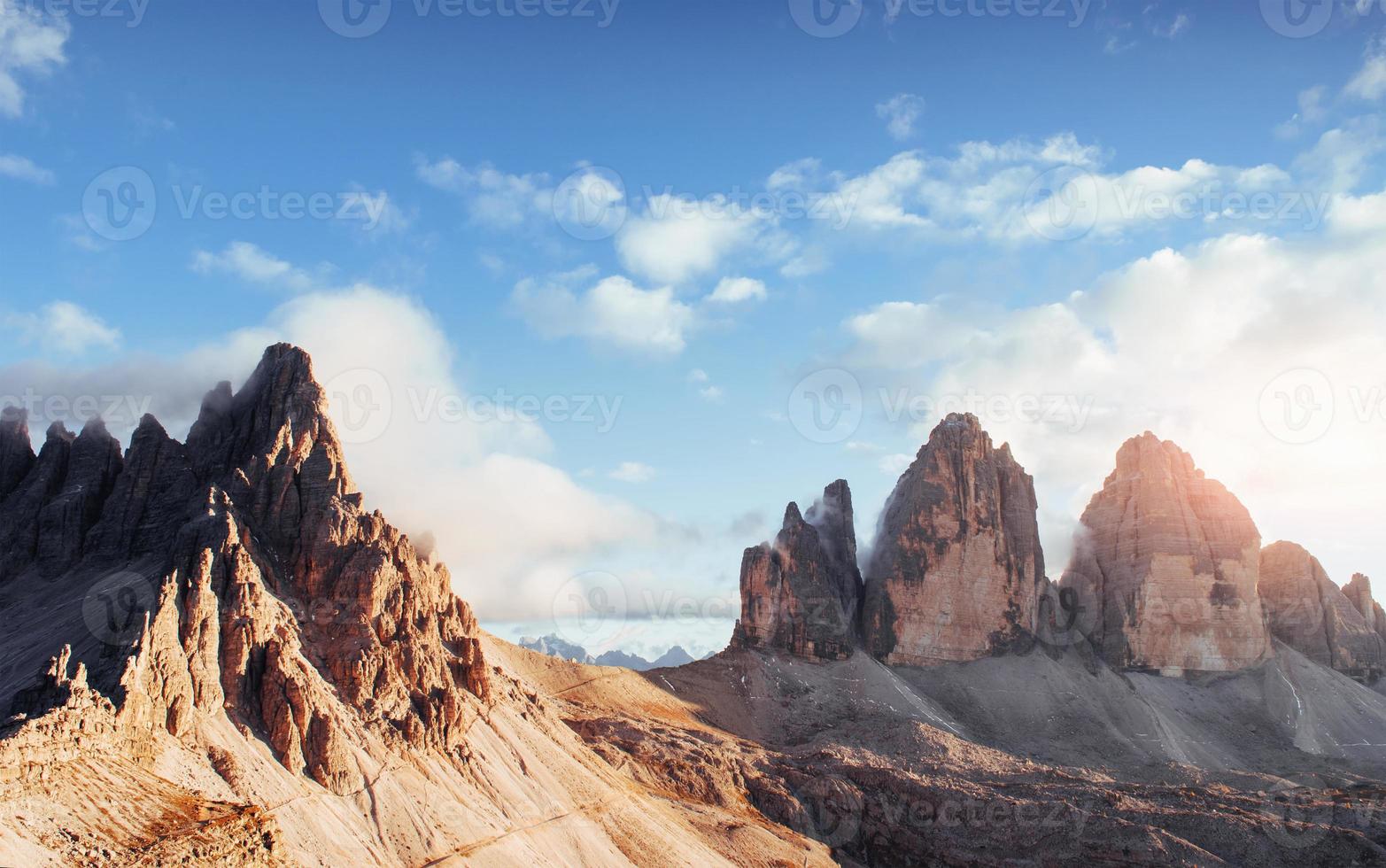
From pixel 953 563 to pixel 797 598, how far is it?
27983 mm

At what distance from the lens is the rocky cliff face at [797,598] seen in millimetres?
171750

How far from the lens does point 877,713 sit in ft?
511

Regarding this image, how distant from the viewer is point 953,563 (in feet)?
598

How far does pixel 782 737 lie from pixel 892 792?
27673 millimetres

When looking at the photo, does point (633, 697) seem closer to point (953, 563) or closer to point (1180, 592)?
point (953, 563)

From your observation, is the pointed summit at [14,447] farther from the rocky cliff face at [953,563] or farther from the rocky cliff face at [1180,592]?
the rocky cliff face at [1180,592]

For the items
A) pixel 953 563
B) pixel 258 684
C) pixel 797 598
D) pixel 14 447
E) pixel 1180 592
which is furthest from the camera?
pixel 1180 592

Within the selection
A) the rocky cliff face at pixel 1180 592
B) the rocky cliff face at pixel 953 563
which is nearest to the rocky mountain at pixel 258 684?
the rocky cliff face at pixel 953 563

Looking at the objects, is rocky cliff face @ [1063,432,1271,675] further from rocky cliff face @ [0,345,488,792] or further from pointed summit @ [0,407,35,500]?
pointed summit @ [0,407,35,500]

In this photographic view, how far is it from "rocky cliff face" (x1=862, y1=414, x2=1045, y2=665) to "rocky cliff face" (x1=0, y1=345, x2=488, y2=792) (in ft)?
298

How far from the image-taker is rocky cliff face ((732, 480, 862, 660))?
171750mm

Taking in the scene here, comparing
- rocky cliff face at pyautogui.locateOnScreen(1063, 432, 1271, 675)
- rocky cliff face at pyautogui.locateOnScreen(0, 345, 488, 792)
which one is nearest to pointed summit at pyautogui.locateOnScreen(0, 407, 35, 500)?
rocky cliff face at pyautogui.locateOnScreen(0, 345, 488, 792)

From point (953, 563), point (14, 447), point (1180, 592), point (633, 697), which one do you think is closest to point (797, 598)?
point (953, 563)

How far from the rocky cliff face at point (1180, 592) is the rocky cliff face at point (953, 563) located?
14949mm
